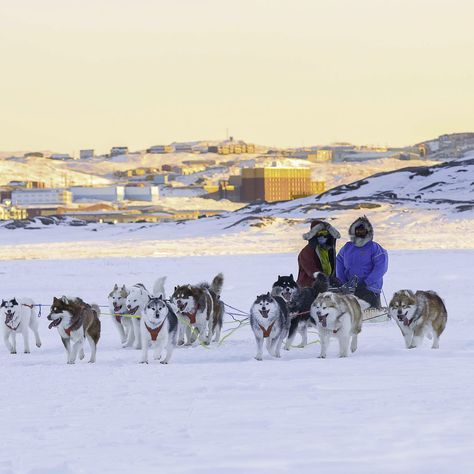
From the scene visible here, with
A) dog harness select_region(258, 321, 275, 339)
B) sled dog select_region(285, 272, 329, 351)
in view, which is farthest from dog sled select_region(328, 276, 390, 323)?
dog harness select_region(258, 321, 275, 339)

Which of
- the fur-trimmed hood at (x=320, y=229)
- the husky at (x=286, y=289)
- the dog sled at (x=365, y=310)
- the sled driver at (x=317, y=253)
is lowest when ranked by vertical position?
the dog sled at (x=365, y=310)

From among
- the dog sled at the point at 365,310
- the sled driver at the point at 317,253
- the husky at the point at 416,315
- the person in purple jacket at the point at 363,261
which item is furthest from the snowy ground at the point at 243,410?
the sled driver at the point at 317,253

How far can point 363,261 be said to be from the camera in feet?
45.4

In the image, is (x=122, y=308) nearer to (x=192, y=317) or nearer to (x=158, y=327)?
(x=192, y=317)

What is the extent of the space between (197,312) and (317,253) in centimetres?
233

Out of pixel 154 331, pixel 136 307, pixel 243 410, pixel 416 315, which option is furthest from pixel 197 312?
pixel 243 410

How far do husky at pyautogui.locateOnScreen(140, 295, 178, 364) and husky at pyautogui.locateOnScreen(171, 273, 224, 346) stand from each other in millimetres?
994

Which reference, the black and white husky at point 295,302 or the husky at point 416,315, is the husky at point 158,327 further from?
the husky at point 416,315

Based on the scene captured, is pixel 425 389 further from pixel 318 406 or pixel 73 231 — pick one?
pixel 73 231

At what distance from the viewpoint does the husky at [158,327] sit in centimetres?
1086

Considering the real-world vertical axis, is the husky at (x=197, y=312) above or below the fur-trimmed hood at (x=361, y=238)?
below

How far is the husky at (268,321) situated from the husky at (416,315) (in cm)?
116

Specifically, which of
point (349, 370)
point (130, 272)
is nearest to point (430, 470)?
point (349, 370)

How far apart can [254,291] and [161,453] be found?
15499 mm
